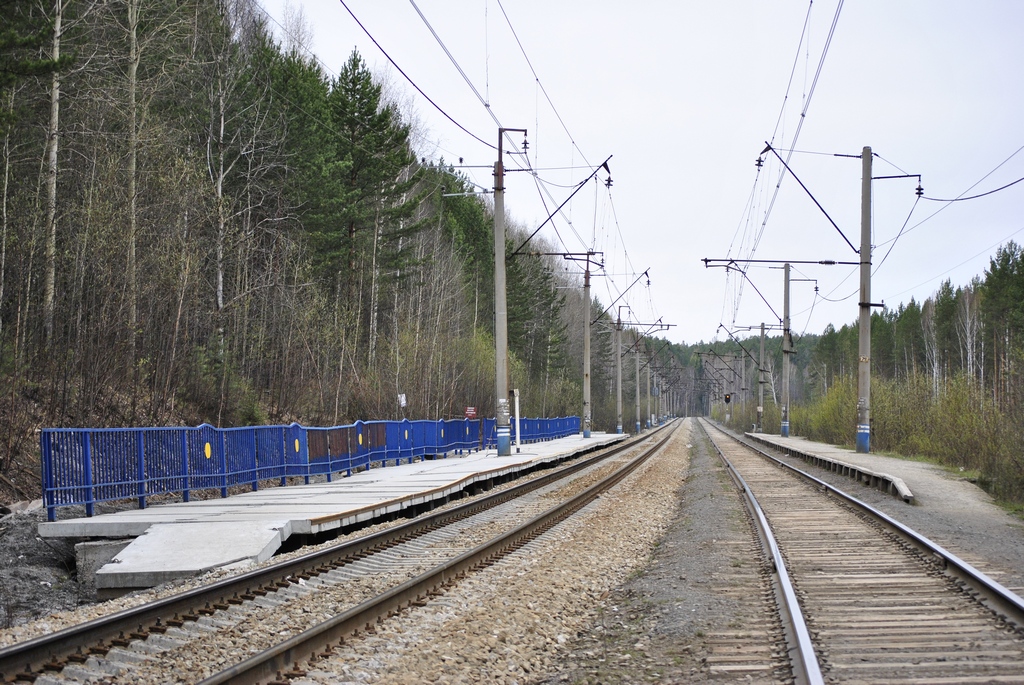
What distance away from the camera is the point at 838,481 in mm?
25281

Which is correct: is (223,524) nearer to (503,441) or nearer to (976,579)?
(976,579)

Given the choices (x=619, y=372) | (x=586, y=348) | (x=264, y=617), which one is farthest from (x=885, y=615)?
(x=619, y=372)

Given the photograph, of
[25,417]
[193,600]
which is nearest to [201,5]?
[25,417]

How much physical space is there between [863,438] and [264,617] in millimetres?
30199

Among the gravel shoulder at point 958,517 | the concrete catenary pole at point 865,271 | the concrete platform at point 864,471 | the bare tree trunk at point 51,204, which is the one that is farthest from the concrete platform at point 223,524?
the concrete catenary pole at point 865,271

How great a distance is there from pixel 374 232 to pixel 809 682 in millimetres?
41697

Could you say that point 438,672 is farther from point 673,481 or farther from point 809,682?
point 673,481

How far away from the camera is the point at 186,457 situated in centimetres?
1673

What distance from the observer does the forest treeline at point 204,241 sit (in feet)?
62.8

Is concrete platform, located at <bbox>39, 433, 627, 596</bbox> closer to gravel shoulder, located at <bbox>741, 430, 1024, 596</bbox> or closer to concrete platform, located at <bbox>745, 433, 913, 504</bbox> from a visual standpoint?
gravel shoulder, located at <bbox>741, 430, 1024, 596</bbox>

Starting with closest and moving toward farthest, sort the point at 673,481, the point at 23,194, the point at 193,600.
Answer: the point at 193,600 < the point at 23,194 < the point at 673,481

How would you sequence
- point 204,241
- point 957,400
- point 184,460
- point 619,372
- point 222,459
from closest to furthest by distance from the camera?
1. point 184,460
2. point 222,459
3. point 957,400
4. point 204,241
5. point 619,372

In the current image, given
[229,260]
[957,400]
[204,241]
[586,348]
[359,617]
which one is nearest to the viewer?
[359,617]

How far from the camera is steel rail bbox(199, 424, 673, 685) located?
596cm
